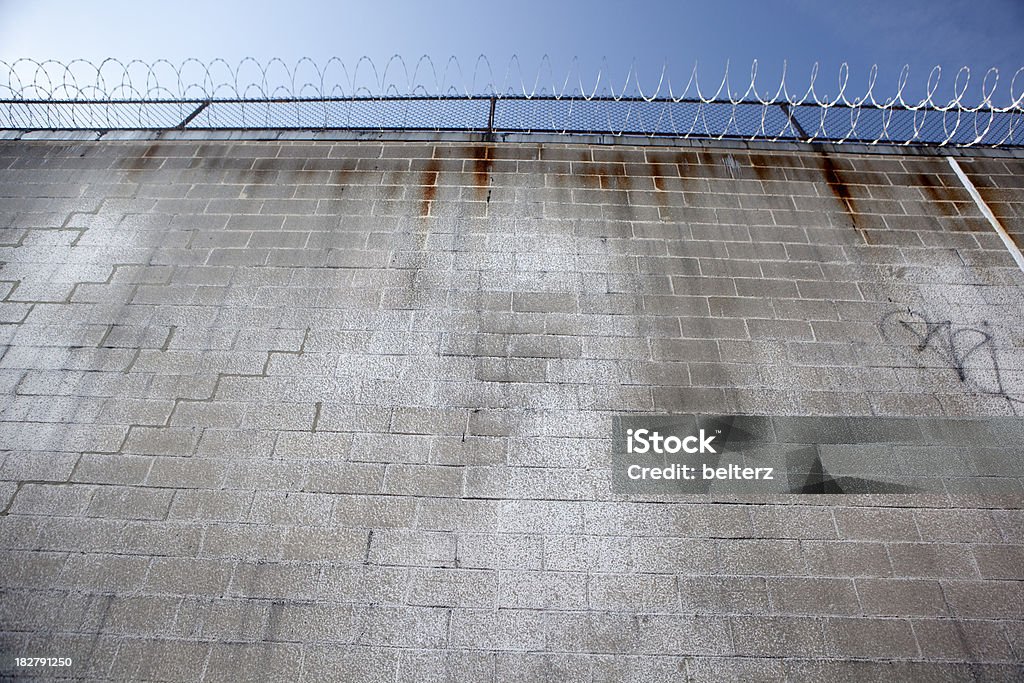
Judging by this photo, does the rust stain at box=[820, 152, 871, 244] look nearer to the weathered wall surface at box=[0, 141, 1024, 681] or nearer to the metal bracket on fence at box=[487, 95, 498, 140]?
the weathered wall surface at box=[0, 141, 1024, 681]

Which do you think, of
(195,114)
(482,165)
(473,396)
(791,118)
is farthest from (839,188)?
(195,114)

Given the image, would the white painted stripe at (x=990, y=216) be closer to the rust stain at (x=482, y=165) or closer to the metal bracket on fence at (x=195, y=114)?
the rust stain at (x=482, y=165)

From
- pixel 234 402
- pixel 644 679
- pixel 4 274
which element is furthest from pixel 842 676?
pixel 4 274

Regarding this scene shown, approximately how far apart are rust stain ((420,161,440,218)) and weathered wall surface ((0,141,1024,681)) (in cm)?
3

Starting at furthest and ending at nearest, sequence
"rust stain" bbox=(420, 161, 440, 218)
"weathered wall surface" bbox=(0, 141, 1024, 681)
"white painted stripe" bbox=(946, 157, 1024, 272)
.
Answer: "rust stain" bbox=(420, 161, 440, 218) → "white painted stripe" bbox=(946, 157, 1024, 272) → "weathered wall surface" bbox=(0, 141, 1024, 681)

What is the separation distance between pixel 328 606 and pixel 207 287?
245 centimetres

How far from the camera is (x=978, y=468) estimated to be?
3033 mm

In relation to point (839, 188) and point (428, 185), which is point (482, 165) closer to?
point (428, 185)

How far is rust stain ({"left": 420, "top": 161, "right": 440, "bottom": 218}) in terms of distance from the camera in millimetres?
4137

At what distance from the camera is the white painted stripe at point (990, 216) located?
12.9 ft

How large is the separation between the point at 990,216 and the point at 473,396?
14.9 feet

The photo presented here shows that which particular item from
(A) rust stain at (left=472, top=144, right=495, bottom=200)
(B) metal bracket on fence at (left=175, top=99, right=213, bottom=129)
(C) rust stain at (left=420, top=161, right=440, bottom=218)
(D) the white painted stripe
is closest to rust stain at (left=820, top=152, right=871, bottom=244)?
(D) the white painted stripe

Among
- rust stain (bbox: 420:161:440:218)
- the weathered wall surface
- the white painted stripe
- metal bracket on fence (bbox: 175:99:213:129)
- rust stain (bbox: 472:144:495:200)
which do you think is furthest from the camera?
metal bracket on fence (bbox: 175:99:213:129)

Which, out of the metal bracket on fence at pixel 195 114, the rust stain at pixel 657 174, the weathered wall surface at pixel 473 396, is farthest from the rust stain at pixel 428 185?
the metal bracket on fence at pixel 195 114
